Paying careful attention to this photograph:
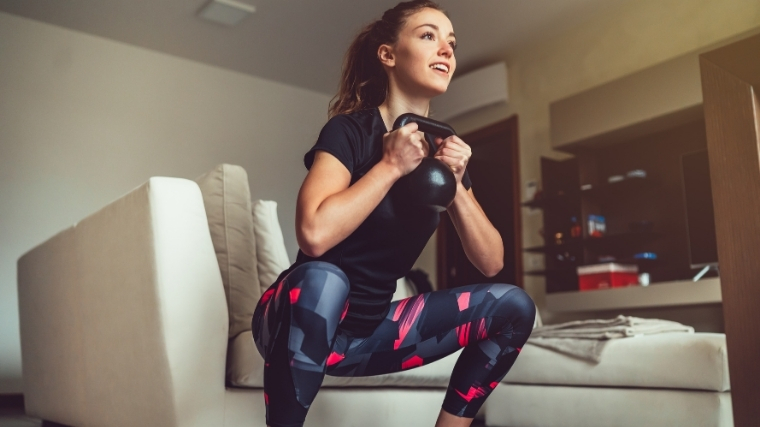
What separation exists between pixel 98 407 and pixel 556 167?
330cm

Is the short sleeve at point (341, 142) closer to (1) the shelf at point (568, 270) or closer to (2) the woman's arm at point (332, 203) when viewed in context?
(2) the woman's arm at point (332, 203)

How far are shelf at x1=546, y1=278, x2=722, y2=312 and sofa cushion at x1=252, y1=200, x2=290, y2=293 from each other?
2.17 m

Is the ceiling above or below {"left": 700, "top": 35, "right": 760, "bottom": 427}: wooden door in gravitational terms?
above

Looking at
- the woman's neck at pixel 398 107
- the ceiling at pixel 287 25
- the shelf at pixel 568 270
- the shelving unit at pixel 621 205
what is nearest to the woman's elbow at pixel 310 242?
the woman's neck at pixel 398 107

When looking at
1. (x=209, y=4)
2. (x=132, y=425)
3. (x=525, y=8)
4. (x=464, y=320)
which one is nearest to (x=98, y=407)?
(x=132, y=425)

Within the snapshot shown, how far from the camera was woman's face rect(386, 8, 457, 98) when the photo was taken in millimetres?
1320

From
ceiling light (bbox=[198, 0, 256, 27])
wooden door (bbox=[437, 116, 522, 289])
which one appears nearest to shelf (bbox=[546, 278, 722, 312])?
wooden door (bbox=[437, 116, 522, 289])

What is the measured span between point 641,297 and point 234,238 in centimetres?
241

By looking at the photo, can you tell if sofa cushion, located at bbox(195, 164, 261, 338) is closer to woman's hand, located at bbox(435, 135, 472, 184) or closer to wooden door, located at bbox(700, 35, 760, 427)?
woman's hand, located at bbox(435, 135, 472, 184)

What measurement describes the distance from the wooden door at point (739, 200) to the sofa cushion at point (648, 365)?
845 millimetres

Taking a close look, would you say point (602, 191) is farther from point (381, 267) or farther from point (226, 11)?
point (381, 267)

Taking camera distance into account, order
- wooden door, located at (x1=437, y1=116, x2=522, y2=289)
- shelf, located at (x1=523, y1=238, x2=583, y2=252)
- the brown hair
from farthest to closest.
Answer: wooden door, located at (x1=437, y1=116, x2=522, y2=289), shelf, located at (x1=523, y1=238, x2=583, y2=252), the brown hair

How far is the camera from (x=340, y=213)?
1.06 m

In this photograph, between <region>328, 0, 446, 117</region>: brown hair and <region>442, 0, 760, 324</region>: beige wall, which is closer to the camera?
<region>328, 0, 446, 117</region>: brown hair
